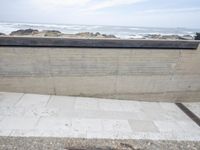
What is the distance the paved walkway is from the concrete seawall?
24cm

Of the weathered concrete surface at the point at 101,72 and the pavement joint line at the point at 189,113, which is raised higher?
the weathered concrete surface at the point at 101,72

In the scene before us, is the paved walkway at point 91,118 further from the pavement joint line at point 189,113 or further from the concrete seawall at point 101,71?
the concrete seawall at point 101,71

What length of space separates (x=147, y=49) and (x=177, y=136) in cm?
225

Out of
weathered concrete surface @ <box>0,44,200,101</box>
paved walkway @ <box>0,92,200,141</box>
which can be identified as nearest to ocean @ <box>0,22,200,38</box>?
weathered concrete surface @ <box>0,44,200,101</box>

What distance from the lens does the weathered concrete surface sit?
4.98 m

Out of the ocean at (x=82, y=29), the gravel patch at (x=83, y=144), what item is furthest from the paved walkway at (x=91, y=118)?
the ocean at (x=82, y=29)

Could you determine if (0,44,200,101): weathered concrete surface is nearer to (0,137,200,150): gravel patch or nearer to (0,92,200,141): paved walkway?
(0,92,200,141): paved walkway

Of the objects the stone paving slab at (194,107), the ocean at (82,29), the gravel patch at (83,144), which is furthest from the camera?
the ocean at (82,29)

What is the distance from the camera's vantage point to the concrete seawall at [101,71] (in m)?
4.98

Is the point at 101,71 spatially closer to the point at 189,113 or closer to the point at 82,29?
the point at 189,113

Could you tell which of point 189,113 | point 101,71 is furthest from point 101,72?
point 189,113

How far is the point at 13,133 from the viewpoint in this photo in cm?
330

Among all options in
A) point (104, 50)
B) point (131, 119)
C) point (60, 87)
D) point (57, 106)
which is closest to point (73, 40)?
point (104, 50)

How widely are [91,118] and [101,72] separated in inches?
56.6
